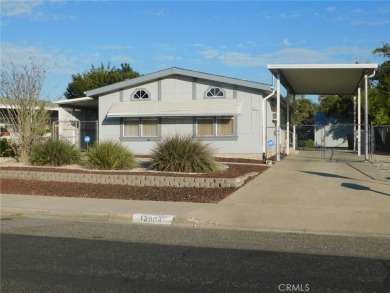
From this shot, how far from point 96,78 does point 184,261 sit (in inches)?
1572

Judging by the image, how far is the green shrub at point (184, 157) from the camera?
16312 mm

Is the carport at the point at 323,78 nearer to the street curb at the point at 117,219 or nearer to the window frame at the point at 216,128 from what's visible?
the window frame at the point at 216,128

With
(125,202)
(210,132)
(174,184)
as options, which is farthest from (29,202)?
(210,132)

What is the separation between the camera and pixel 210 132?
2425 centimetres

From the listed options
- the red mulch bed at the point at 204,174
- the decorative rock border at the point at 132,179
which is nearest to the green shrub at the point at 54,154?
the red mulch bed at the point at 204,174

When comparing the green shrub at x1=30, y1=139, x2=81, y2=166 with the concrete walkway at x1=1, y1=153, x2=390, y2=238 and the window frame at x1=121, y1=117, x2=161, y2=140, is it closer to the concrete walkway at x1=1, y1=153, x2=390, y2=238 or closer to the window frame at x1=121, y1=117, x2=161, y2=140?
the concrete walkway at x1=1, y1=153, x2=390, y2=238

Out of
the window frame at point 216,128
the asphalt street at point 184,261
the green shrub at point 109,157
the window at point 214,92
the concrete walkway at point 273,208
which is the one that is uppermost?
the window at point 214,92

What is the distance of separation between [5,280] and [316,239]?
5261 millimetres

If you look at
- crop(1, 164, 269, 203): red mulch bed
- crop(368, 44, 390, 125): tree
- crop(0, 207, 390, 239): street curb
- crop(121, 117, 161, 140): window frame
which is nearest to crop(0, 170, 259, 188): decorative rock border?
crop(1, 164, 269, 203): red mulch bed

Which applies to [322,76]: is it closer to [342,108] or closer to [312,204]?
[312,204]

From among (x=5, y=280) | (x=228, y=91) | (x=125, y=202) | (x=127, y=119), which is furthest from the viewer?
(x=127, y=119)

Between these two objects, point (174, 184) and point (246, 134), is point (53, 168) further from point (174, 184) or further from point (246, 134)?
point (246, 134)

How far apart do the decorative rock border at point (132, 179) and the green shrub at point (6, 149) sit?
6.43 m

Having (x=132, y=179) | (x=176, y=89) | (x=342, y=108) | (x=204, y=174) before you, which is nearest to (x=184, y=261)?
(x=132, y=179)
